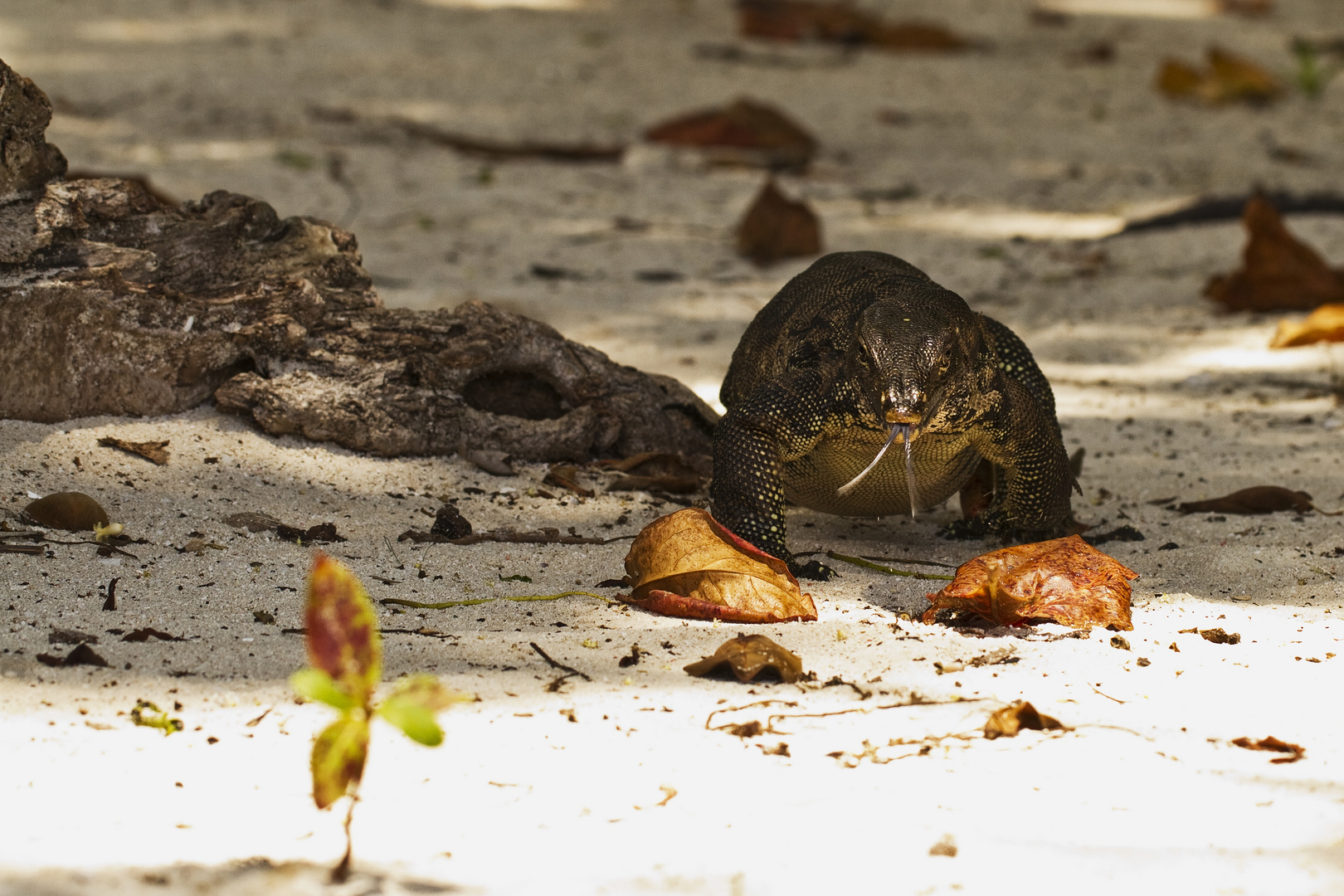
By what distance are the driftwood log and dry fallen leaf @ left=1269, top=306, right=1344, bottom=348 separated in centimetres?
274

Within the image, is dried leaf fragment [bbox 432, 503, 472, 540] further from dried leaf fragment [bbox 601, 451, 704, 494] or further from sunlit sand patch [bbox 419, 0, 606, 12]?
sunlit sand patch [bbox 419, 0, 606, 12]

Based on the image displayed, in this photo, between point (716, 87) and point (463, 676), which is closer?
point (463, 676)

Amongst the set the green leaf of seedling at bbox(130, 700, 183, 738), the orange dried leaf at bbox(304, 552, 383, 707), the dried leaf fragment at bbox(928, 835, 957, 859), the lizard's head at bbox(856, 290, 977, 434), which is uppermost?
the lizard's head at bbox(856, 290, 977, 434)

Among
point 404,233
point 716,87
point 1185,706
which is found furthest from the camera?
point 716,87

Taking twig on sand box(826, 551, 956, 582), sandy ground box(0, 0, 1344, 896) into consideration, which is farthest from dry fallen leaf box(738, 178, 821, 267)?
twig on sand box(826, 551, 956, 582)

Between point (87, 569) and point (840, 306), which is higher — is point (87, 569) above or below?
below

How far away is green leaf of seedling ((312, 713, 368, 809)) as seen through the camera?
1.88m

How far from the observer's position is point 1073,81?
9.44 metres

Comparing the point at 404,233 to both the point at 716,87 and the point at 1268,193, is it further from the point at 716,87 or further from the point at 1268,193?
the point at 1268,193

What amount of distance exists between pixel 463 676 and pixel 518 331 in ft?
5.08

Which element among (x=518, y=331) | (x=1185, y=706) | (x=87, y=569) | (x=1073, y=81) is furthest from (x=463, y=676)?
(x=1073, y=81)

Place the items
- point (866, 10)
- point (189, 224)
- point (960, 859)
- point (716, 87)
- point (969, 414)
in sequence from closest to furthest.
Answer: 1. point (960, 859)
2. point (969, 414)
3. point (189, 224)
4. point (716, 87)
5. point (866, 10)

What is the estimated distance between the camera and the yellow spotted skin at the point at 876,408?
3033mm

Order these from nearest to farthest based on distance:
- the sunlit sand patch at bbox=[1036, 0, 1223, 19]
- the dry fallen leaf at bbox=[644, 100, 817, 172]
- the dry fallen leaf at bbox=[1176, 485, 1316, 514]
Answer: the dry fallen leaf at bbox=[1176, 485, 1316, 514], the dry fallen leaf at bbox=[644, 100, 817, 172], the sunlit sand patch at bbox=[1036, 0, 1223, 19]
